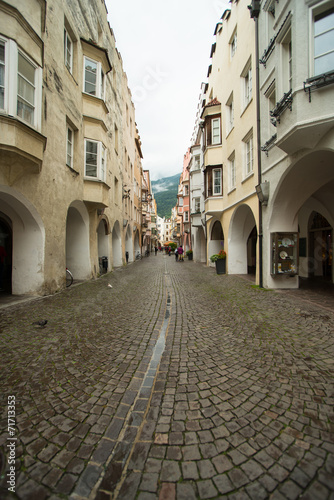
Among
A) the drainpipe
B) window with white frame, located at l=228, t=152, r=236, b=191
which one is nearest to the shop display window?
the drainpipe

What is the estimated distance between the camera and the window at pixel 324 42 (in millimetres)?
4988

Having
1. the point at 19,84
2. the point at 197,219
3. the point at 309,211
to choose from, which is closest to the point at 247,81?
the point at 309,211

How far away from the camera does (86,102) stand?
10.5 metres

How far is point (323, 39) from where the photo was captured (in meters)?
5.08

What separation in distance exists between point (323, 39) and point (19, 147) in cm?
795

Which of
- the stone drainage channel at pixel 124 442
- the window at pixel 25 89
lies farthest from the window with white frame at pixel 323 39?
the window at pixel 25 89

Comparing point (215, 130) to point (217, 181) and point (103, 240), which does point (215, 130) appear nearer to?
point (217, 181)

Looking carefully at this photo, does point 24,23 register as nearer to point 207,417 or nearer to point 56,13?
point 56,13

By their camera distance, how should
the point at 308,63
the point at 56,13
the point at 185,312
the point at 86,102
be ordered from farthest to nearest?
the point at 86,102 < the point at 56,13 < the point at 185,312 < the point at 308,63

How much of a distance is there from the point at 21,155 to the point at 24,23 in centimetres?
352

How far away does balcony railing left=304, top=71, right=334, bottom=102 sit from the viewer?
4.84 meters

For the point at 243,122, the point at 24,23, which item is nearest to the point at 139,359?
the point at 24,23

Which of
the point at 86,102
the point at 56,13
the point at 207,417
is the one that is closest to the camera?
the point at 207,417

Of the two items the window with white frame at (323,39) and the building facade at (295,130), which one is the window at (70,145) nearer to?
the building facade at (295,130)
